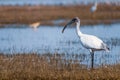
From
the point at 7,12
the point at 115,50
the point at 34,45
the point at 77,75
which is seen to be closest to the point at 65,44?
the point at 34,45

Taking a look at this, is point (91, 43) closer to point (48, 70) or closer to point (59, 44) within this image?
point (48, 70)

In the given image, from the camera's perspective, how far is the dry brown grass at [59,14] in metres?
32.5

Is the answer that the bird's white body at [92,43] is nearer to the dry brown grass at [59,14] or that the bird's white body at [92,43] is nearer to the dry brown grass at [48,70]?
the dry brown grass at [48,70]

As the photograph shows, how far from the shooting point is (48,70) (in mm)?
11859

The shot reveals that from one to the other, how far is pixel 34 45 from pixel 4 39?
9.01ft

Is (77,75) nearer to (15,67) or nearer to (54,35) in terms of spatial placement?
(15,67)

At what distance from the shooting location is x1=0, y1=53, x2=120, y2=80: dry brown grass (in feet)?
36.2

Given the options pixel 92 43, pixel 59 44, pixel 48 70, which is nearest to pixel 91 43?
pixel 92 43

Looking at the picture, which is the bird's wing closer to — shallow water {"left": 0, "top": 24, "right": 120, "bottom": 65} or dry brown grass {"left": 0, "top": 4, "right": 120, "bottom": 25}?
shallow water {"left": 0, "top": 24, "right": 120, "bottom": 65}

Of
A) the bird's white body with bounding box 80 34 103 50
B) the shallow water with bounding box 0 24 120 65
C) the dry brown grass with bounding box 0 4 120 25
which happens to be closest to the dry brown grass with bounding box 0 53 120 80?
the bird's white body with bounding box 80 34 103 50

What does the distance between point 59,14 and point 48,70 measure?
947 inches

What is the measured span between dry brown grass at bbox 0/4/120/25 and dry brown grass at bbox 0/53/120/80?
642 inches

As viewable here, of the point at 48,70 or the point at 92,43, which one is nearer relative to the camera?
the point at 48,70

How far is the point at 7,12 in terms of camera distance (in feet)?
126
